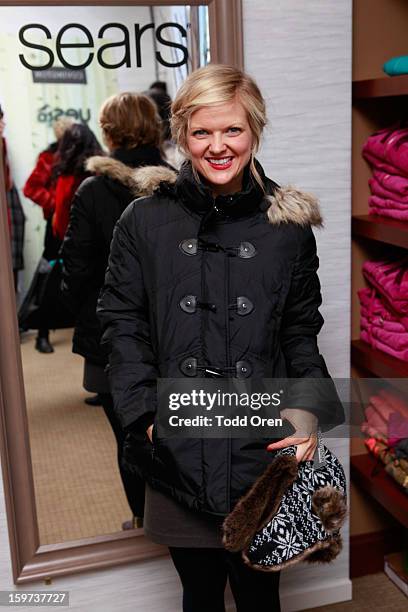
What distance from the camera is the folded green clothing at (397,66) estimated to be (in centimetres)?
193

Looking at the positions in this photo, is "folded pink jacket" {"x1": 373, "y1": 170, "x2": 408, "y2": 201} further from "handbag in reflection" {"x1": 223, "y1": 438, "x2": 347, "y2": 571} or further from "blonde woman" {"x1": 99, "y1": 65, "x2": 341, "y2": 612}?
"handbag in reflection" {"x1": 223, "y1": 438, "x2": 347, "y2": 571}

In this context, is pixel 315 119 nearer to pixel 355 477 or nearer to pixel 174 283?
pixel 174 283

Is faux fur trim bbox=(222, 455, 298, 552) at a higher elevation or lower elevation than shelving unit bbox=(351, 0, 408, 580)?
lower

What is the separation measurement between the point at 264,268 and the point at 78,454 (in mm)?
868

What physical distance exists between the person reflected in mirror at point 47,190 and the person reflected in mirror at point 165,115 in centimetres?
21

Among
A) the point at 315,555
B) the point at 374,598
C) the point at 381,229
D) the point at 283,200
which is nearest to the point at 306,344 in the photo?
the point at 283,200

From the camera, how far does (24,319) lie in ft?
6.34

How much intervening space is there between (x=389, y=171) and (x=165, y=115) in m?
0.62

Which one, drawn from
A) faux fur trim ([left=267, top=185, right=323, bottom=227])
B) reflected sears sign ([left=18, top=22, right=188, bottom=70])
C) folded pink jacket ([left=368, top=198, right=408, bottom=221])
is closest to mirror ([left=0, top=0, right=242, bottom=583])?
reflected sears sign ([left=18, top=22, right=188, bottom=70])

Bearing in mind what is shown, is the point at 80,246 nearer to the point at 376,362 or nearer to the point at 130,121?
the point at 130,121

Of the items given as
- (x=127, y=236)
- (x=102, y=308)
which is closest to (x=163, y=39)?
(x=127, y=236)

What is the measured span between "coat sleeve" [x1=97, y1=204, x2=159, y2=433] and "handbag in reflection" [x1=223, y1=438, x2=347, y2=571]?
0.25m

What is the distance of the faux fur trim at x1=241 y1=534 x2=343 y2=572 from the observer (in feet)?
4.77

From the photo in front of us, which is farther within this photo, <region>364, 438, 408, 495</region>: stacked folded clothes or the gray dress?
<region>364, 438, 408, 495</region>: stacked folded clothes
